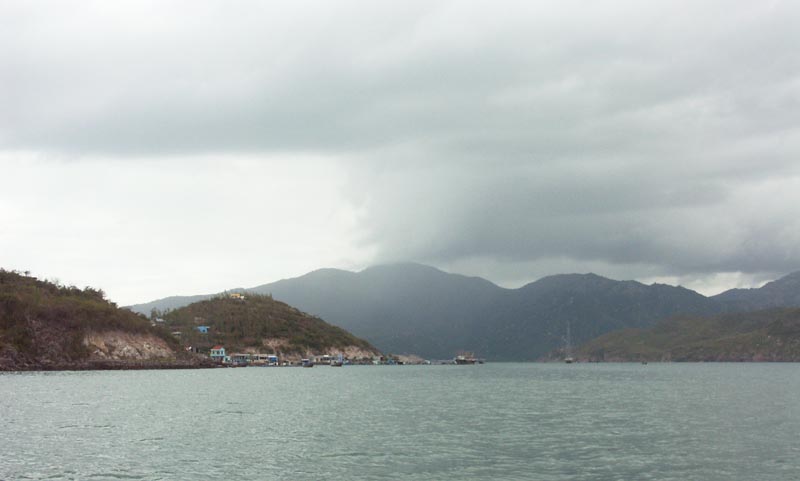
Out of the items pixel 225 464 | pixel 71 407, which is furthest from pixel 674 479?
pixel 71 407

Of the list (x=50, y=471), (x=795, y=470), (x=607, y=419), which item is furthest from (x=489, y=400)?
(x=50, y=471)

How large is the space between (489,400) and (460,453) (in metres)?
65.1

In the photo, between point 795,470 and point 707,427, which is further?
point 707,427

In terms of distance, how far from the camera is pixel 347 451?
60.1 meters

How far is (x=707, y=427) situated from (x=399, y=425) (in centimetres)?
3533

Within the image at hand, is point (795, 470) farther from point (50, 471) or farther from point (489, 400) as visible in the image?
point (489, 400)

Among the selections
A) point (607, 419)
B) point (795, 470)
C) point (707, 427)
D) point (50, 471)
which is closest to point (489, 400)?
point (607, 419)

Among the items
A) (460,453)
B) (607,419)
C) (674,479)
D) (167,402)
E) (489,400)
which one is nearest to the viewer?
(674,479)

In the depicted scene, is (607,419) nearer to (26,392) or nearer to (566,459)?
(566,459)

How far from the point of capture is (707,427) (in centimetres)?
7656

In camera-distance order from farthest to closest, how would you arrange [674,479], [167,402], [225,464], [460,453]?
1. [167,402]
2. [460,453]
3. [225,464]
4. [674,479]

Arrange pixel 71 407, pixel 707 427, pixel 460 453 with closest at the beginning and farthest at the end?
pixel 460 453, pixel 707 427, pixel 71 407

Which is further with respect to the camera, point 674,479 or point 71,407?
point 71,407

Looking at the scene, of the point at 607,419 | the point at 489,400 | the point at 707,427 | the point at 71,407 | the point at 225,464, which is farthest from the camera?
the point at 489,400
